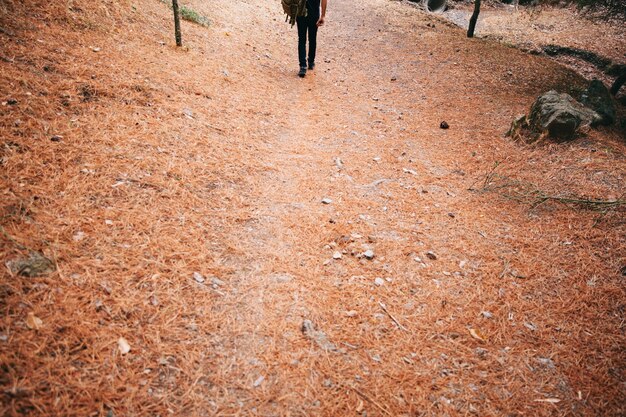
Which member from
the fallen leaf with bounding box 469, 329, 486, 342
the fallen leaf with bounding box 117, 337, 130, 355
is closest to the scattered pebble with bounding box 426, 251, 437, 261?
the fallen leaf with bounding box 469, 329, 486, 342

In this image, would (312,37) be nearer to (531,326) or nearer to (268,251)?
(268,251)

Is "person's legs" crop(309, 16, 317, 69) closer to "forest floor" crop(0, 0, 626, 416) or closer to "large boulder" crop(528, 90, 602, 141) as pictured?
"forest floor" crop(0, 0, 626, 416)

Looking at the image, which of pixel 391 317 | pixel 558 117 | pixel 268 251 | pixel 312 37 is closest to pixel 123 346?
pixel 268 251

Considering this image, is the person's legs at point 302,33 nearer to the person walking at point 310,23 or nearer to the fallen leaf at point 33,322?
the person walking at point 310,23

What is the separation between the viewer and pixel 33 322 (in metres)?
1.75

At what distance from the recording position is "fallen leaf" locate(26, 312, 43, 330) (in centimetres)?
174

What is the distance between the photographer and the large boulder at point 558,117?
4.66 m

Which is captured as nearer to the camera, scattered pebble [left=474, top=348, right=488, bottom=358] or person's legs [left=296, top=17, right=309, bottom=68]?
scattered pebble [left=474, top=348, right=488, bottom=358]

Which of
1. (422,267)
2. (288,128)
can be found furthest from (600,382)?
(288,128)

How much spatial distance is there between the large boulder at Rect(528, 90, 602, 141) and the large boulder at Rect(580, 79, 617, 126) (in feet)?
3.47

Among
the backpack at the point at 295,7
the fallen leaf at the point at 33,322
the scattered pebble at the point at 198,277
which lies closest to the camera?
the fallen leaf at the point at 33,322

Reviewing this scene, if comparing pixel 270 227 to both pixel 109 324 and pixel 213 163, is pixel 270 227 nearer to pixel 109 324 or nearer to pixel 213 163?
pixel 213 163

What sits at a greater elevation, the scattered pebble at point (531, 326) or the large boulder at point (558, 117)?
the large boulder at point (558, 117)

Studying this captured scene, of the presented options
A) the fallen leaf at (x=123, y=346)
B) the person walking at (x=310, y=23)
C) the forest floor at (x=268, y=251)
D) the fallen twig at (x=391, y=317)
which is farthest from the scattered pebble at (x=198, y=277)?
the person walking at (x=310, y=23)
